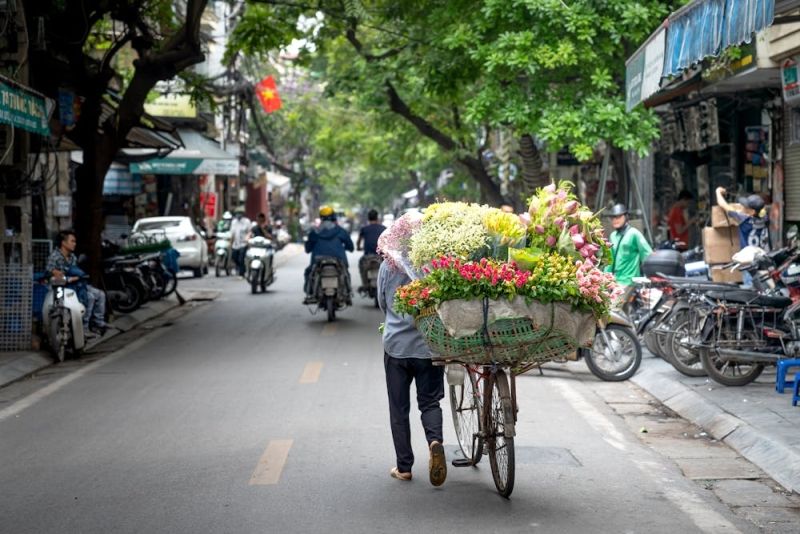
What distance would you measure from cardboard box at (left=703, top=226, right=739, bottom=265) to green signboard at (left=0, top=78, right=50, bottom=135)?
28.9 ft

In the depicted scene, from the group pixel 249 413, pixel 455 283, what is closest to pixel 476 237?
pixel 455 283

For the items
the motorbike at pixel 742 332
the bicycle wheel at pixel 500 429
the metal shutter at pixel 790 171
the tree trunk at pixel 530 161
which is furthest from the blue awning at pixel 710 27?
the tree trunk at pixel 530 161

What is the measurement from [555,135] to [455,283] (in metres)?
11.5

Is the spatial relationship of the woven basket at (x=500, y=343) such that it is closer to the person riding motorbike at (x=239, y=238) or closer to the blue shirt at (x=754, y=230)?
the blue shirt at (x=754, y=230)

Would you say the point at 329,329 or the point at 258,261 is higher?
the point at 258,261

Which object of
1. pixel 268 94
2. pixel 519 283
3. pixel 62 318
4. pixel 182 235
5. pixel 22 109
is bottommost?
pixel 62 318

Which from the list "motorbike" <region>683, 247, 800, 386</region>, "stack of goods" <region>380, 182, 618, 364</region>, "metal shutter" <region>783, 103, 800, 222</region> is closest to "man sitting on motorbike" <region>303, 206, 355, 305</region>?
"metal shutter" <region>783, 103, 800, 222</region>

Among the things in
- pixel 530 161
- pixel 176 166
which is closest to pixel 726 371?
pixel 530 161

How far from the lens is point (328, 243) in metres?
18.0

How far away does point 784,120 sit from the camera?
16.1 meters

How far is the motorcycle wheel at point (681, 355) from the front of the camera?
11523mm

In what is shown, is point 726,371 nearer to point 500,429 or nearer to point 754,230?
point 754,230

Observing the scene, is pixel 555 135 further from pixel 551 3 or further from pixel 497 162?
pixel 497 162

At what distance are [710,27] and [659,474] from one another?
11.1ft
